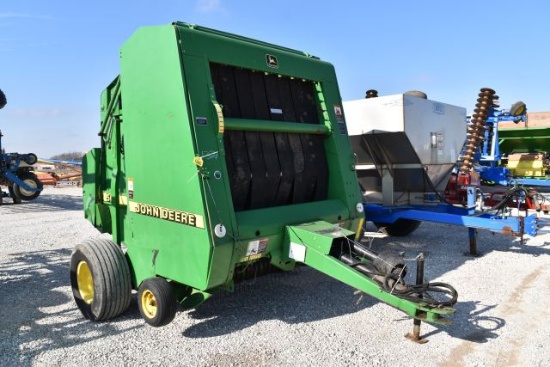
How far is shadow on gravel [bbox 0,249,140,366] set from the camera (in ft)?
11.1

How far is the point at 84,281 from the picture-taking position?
4.13 m

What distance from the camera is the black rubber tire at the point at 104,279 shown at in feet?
12.3

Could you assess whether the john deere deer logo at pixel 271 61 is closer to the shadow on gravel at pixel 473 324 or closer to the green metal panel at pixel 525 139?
the shadow on gravel at pixel 473 324

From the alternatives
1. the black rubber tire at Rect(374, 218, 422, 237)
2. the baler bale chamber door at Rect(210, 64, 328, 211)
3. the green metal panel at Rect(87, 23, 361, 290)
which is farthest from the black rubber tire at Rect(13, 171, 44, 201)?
the baler bale chamber door at Rect(210, 64, 328, 211)

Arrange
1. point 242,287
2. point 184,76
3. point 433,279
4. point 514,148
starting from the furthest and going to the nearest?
→ point 514,148
point 433,279
point 242,287
point 184,76

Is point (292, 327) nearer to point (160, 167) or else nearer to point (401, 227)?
point (160, 167)

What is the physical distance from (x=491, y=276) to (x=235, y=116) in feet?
11.9

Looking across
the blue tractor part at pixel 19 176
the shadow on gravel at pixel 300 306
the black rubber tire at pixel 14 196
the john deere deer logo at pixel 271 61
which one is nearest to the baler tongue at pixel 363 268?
the shadow on gravel at pixel 300 306

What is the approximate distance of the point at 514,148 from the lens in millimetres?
15617

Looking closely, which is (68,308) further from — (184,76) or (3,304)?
(184,76)

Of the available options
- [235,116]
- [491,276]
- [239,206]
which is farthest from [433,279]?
[235,116]

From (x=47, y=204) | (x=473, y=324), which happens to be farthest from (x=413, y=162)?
(x=47, y=204)

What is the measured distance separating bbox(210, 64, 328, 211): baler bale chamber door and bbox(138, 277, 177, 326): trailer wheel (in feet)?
2.83

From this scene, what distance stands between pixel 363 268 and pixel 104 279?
7.03 ft
